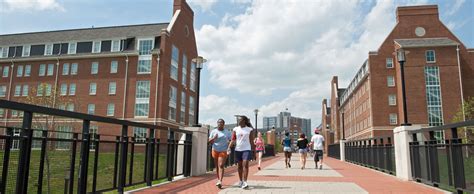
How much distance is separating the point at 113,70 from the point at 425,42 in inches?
1642

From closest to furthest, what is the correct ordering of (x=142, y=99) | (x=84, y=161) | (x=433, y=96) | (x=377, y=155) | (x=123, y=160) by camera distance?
1. (x=84, y=161)
2. (x=123, y=160)
3. (x=377, y=155)
4. (x=142, y=99)
5. (x=433, y=96)

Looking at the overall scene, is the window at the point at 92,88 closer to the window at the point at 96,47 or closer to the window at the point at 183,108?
the window at the point at 96,47

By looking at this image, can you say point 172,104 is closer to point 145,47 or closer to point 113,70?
point 145,47

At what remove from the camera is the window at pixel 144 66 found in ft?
143

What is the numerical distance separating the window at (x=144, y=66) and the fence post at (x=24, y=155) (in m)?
39.7

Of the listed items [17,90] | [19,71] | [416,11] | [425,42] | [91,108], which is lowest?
[91,108]

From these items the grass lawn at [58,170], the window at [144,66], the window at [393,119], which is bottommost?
the grass lawn at [58,170]

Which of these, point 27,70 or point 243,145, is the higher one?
point 27,70

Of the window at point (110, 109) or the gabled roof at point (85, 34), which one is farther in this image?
the gabled roof at point (85, 34)

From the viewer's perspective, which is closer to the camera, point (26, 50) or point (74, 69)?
point (74, 69)

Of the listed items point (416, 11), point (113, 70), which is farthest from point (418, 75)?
point (113, 70)

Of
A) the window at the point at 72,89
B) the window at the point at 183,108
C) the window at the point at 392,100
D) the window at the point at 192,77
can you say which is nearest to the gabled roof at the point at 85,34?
the window at the point at 72,89

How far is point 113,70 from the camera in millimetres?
44969

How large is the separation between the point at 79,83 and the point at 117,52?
618cm
